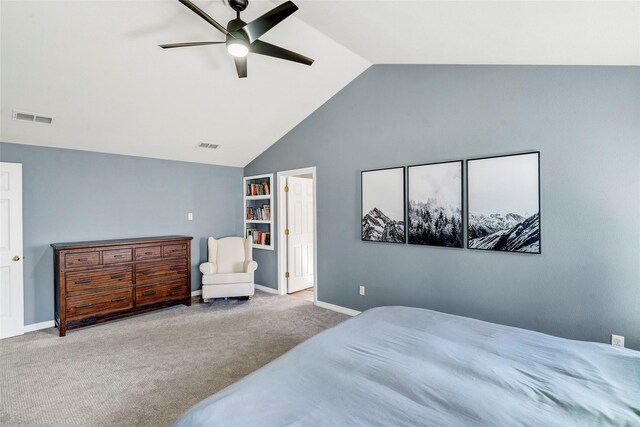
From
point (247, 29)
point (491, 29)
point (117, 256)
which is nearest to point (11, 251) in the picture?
point (117, 256)

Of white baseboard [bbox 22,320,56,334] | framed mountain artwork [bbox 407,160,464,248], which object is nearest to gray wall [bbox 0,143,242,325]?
white baseboard [bbox 22,320,56,334]

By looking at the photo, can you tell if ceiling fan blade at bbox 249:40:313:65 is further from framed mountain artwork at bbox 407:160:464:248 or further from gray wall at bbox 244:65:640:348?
framed mountain artwork at bbox 407:160:464:248

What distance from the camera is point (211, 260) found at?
15.7 feet

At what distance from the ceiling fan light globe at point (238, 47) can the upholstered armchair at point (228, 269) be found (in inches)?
119

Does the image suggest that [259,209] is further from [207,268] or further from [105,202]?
[105,202]

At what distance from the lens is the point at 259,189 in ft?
17.5

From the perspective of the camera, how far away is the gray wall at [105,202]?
3.56 metres

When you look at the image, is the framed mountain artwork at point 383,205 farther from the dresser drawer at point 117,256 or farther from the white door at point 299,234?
the dresser drawer at point 117,256

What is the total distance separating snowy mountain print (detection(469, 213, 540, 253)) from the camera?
2.61 metres

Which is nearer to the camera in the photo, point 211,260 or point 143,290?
point 143,290

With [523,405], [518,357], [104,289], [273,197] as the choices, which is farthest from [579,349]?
[104,289]

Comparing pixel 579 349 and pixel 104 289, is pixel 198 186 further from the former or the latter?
pixel 579 349

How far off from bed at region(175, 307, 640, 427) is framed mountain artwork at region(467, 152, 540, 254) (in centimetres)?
114

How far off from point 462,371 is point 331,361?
2.00 feet
